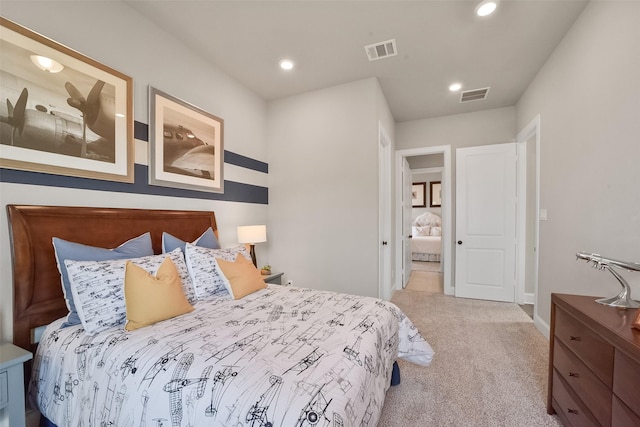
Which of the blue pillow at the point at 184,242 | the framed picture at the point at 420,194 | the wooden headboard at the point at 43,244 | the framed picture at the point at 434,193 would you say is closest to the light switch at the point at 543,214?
the blue pillow at the point at 184,242

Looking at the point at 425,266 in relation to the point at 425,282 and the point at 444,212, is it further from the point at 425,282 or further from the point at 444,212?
the point at 444,212

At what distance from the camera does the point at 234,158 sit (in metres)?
3.18

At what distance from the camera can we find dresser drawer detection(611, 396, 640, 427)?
985 mm

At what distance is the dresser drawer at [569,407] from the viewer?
50.6 inches

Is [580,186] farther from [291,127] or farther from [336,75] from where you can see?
[291,127]

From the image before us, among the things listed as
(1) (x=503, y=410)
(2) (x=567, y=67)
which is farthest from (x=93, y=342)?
(2) (x=567, y=67)

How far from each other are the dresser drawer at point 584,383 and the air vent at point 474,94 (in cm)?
317

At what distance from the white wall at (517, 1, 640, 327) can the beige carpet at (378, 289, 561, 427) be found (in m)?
0.60

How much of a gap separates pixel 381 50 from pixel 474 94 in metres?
1.82

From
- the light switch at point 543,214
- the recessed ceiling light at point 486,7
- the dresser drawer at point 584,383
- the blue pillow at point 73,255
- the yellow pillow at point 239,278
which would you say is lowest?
the dresser drawer at point 584,383

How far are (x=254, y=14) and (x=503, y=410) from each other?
3457 mm

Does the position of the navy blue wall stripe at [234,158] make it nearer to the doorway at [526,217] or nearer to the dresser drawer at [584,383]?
the dresser drawer at [584,383]

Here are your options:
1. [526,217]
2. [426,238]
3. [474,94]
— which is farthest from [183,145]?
[426,238]

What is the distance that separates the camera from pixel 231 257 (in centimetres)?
230
